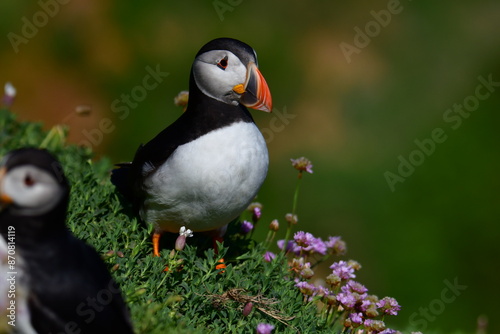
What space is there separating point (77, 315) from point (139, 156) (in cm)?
174

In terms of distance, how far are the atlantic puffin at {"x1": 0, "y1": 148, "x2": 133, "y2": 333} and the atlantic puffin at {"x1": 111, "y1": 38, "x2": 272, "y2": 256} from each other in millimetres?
1172

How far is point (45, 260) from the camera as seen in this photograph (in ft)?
9.07

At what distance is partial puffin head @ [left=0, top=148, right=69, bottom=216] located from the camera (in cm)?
268

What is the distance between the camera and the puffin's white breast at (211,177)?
3.91 metres

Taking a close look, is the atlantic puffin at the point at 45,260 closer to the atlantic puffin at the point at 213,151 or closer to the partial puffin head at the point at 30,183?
the partial puffin head at the point at 30,183

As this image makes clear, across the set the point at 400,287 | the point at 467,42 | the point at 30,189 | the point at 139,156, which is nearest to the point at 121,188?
the point at 139,156

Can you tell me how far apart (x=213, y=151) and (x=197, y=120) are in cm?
23

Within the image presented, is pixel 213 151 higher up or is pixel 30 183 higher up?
pixel 30 183

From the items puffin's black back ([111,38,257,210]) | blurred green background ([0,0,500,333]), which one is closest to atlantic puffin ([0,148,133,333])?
puffin's black back ([111,38,257,210])

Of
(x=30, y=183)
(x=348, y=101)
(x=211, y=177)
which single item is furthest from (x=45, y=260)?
(x=348, y=101)

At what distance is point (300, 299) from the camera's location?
13.6ft

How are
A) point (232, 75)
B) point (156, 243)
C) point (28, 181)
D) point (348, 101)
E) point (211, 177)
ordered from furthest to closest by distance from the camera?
1. point (348, 101)
2. point (156, 243)
3. point (232, 75)
4. point (211, 177)
5. point (28, 181)

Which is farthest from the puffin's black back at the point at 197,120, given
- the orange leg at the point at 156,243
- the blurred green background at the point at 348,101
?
the blurred green background at the point at 348,101

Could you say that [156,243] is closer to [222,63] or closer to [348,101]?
[222,63]
